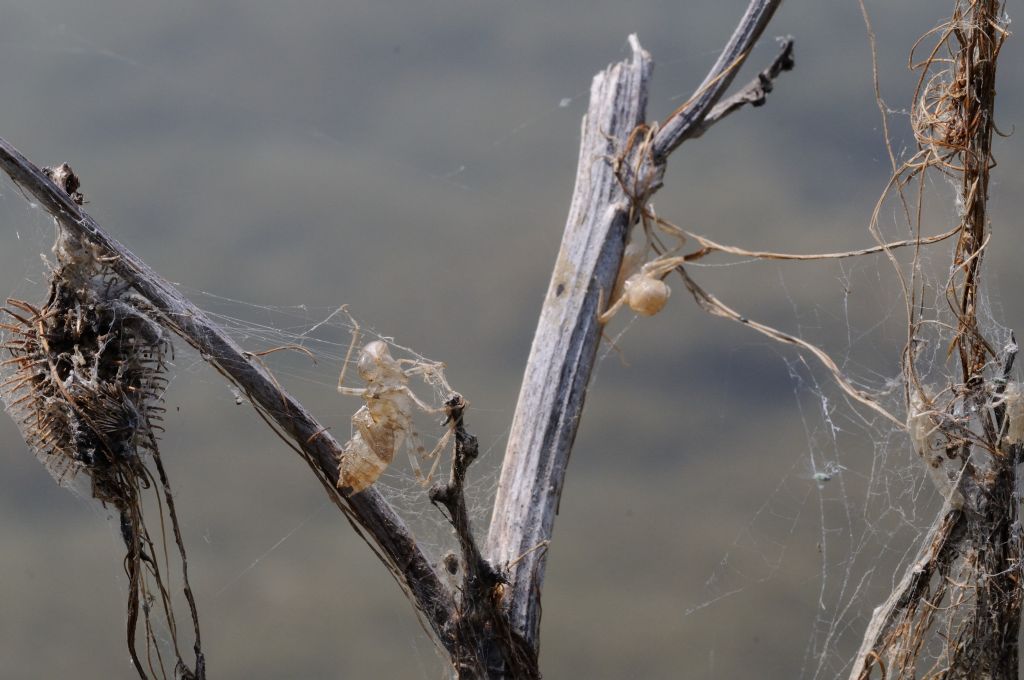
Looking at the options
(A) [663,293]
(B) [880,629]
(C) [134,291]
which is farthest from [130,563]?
(B) [880,629]

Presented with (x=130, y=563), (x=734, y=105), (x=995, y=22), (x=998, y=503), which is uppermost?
(x=734, y=105)

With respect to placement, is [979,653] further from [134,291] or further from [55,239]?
[55,239]

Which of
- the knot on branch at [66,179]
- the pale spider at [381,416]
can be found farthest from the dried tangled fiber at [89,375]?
the pale spider at [381,416]

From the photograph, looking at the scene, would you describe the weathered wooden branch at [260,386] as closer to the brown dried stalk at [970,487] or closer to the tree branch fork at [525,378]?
the tree branch fork at [525,378]

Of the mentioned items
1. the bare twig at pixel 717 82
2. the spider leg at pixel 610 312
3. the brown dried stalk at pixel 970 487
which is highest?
the bare twig at pixel 717 82

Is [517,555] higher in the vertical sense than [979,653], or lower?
higher

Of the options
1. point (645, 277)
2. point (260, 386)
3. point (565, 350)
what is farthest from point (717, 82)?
point (260, 386)
